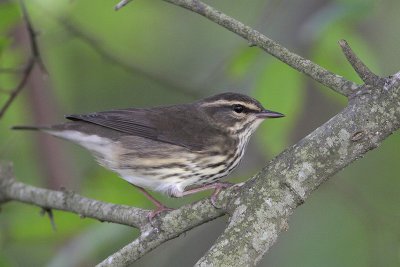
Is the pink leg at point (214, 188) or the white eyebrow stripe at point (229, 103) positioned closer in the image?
the pink leg at point (214, 188)

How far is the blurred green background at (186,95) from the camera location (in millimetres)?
5047

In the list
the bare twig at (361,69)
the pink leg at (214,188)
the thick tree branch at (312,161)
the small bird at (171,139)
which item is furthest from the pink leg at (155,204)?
the bare twig at (361,69)

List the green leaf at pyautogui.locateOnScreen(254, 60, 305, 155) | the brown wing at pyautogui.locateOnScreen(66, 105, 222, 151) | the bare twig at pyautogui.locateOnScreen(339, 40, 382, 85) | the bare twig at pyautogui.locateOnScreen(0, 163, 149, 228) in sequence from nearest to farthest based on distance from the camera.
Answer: the bare twig at pyautogui.locateOnScreen(339, 40, 382, 85), the bare twig at pyautogui.locateOnScreen(0, 163, 149, 228), the green leaf at pyautogui.locateOnScreen(254, 60, 305, 155), the brown wing at pyautogui.locateOnScreen(66, 105, 222, 151)

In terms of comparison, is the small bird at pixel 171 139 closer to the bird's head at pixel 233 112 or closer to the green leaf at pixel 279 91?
the bird's head at pixel 233 112

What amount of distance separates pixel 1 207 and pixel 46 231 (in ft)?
3.59

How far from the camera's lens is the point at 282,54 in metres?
4.25

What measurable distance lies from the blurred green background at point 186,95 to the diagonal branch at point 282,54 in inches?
24.7

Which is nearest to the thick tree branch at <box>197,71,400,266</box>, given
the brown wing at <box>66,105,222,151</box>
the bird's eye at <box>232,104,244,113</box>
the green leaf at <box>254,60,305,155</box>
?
the green leaf at <box>254,60,305,155</box>

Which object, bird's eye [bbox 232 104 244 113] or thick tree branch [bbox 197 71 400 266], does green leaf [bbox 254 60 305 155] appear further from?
thick tree branch [bbox 197 71 400 266]

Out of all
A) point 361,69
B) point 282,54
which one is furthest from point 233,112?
point 361,69

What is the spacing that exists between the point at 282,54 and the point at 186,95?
2480 mm

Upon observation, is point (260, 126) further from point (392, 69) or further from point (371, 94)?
point (392, 69)

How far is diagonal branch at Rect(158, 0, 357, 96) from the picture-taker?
4.14 metres

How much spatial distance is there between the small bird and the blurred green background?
176mm
